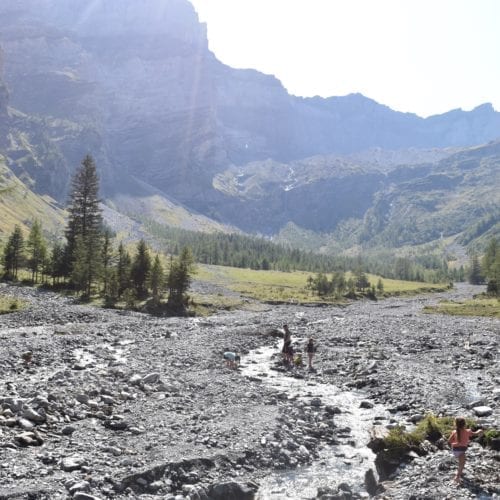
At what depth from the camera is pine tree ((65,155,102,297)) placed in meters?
77.5

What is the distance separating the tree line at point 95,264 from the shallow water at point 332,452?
4515 centimetres

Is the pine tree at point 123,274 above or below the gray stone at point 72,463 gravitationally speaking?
above

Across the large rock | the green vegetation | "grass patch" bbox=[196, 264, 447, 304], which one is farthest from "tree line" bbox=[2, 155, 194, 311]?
the large rock

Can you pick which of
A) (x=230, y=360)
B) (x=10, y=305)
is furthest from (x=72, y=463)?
(x=10, y=305)

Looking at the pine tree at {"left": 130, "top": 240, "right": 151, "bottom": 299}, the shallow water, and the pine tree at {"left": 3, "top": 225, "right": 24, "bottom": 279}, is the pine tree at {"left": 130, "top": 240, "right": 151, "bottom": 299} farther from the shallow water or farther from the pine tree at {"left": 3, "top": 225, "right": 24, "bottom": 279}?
the shallow water

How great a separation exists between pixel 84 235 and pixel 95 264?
16659 mm

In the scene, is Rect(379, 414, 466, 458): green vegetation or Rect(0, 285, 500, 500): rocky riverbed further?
Rect(379, 414, 466, 458): green vegetation

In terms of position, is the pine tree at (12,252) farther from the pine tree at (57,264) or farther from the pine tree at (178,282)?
the pine tree at (178,282)

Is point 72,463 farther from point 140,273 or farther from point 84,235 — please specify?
point 84,235

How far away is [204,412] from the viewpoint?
22844mm

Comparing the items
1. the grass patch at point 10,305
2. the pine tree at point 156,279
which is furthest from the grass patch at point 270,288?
the grass patch at point 10,305

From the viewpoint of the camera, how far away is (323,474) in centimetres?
1812

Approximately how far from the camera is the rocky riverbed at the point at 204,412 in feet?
50.7

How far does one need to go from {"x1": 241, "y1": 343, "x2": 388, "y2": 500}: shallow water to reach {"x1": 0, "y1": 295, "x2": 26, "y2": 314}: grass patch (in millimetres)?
31423
